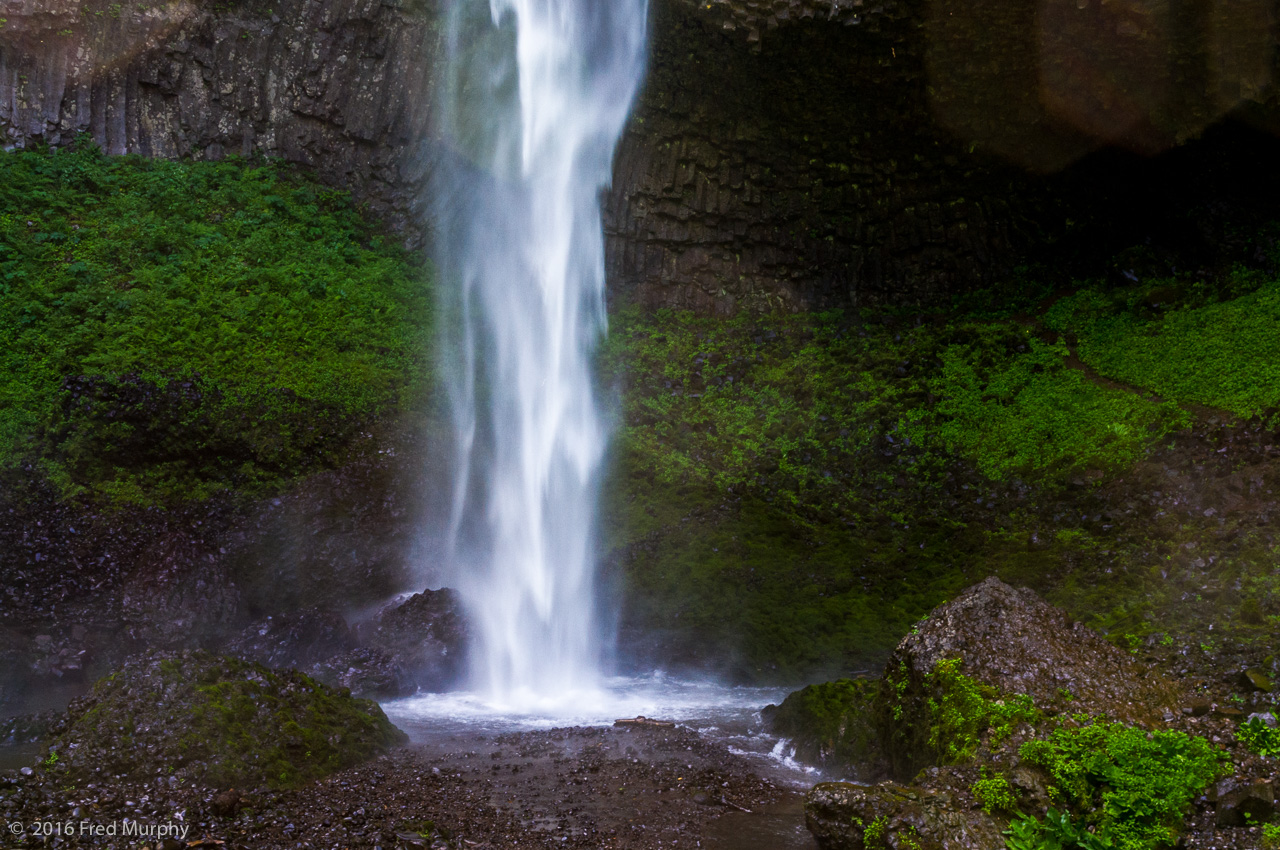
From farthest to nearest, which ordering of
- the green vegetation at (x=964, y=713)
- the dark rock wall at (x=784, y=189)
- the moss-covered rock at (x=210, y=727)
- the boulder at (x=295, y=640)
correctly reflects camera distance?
the dark rock wall at (x=784, y=189)
the boulder at (x=295, y=640)
the moss-covered rock at (x=210, y=727)
the green vegetation at (x=964, y=713)

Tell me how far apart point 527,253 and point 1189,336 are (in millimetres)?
12123

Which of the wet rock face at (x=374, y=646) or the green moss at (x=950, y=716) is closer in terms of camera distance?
the green moss at (x=950, y=716)

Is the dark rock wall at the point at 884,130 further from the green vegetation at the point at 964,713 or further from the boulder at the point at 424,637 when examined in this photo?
the green vegetation at the point at 964,713

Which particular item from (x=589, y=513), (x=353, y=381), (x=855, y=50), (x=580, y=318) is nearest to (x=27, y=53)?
(x=353, y=381)

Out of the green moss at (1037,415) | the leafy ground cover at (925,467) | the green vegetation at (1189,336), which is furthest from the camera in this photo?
the green vegetation at (1189,336)

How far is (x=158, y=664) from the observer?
6438mm

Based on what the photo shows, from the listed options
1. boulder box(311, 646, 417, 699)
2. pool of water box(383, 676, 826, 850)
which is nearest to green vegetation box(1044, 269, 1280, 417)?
pool of water box(383, 676, 826, 850)

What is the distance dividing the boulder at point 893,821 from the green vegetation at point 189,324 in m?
10.1

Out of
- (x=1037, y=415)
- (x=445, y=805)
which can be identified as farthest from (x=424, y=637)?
(x=1037, y=415)

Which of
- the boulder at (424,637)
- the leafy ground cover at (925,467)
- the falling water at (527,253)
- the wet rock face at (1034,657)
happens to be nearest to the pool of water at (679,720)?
the boulder at (424,637)

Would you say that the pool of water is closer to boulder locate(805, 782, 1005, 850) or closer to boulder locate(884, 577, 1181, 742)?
boulder locate(805, 782, 1005, 850)

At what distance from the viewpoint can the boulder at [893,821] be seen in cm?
444

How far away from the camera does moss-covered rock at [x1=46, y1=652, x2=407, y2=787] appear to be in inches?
224

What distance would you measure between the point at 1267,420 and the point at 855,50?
8890mm
